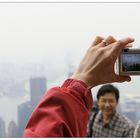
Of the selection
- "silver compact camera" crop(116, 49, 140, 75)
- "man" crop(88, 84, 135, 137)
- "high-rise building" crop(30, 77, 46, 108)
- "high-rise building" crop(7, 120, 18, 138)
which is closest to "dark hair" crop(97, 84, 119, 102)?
"man" crop(88, 84, 135, 137)

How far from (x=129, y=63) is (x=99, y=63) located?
142 millimetres

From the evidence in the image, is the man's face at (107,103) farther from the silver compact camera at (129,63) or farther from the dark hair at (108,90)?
the silver compact camera at (129,63)

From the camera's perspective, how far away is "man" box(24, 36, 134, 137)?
0.38 m

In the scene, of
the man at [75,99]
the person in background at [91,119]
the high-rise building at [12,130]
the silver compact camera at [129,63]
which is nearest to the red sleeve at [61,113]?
the man at [75,99]

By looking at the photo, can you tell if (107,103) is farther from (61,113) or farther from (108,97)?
(61,113)

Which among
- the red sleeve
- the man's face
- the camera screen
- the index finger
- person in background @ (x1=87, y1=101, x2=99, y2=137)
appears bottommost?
person in background @ (x1=87, y1=101, x2=99, y2=137)

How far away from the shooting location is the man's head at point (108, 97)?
6.93ft

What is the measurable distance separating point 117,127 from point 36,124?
1612 mm

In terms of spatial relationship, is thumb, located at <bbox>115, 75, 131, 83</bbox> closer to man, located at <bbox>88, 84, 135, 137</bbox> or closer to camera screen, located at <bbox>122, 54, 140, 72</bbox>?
camera screen, located at <bbox>122, 54, 140, 72</bbox>

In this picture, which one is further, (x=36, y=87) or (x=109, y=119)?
(x=36, y=87)

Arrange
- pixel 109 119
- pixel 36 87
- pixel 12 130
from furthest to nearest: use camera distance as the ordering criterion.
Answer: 1. pixel 36 87
2. pixel 12 130
3. pixel 109 119

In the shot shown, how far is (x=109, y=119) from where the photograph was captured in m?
2.04

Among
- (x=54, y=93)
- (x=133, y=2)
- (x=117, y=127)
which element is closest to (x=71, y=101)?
(x=54, y=93)

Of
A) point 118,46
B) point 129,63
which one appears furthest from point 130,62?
point 118,46
